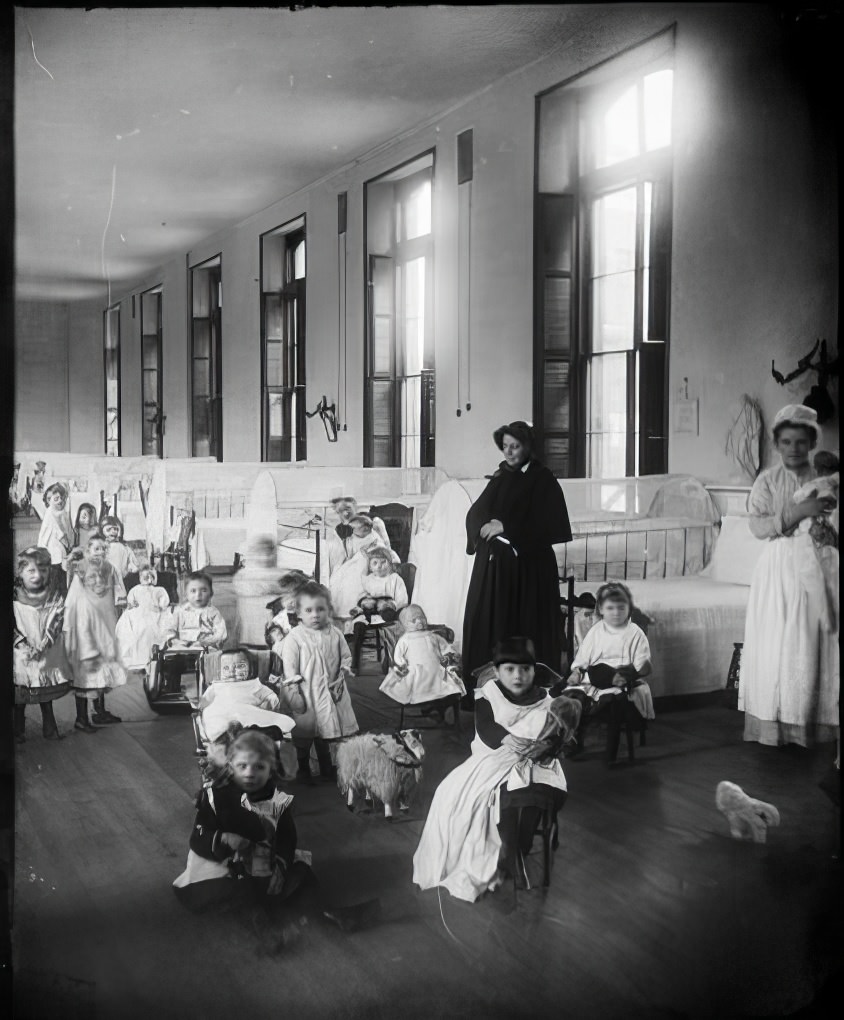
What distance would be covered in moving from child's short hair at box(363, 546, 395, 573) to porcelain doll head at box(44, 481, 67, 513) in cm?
90

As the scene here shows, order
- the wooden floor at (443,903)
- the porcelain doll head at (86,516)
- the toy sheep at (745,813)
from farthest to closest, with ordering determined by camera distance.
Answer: the porcelain doll head at (86,516) → the toy sheep at (745,813) → the wooden floor at (443,903)

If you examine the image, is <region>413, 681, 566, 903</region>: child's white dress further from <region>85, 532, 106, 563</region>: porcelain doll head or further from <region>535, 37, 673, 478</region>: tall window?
<region>85, 532, 106, 563</region>: porcelain doll head

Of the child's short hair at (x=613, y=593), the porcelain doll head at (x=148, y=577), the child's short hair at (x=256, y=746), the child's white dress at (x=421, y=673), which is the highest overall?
the porcelain doll head at (x=148, y=577)

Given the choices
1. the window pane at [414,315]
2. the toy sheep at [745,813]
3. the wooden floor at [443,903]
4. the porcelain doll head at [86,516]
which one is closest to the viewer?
the wooden floor at [443,903]

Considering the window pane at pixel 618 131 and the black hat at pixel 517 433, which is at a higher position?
the window pane at pixel 618 131

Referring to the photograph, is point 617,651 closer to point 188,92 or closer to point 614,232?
point 614,232

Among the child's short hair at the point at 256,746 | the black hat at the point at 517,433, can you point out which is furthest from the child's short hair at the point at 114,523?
the black hat at the point at 517,433

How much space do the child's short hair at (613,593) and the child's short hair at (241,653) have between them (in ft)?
3.34

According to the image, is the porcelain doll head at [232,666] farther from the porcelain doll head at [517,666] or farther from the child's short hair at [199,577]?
the porcelain doll head at [517,666]

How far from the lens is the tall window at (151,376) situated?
3119 millimetres

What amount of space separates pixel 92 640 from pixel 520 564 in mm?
1271

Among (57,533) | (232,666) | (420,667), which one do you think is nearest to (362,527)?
(420,667)

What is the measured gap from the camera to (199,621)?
9.40 ft

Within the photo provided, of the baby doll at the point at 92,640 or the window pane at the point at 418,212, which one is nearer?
the baby doll at the point at 92,640
